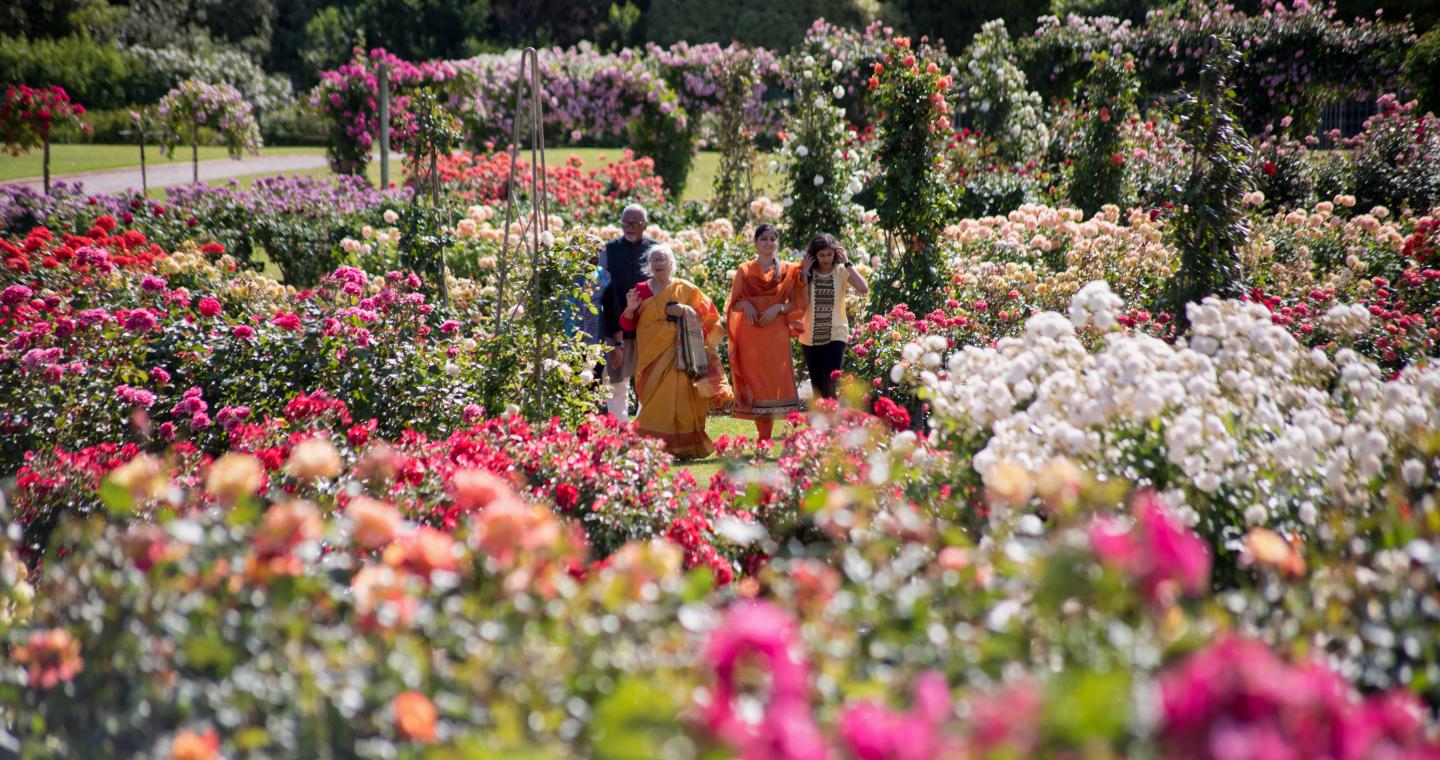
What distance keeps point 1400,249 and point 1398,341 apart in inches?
105

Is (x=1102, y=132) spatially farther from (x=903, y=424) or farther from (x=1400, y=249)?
(x=903, y=424)

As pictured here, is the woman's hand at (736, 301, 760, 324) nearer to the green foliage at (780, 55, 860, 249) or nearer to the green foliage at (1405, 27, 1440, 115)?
the green foliage at (780, 55, 860, 249)

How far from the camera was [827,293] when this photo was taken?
6.69 m

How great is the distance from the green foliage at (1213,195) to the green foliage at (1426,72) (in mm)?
10375

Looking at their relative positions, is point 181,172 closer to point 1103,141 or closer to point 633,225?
point 1103,141

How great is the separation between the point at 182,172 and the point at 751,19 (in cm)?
2119

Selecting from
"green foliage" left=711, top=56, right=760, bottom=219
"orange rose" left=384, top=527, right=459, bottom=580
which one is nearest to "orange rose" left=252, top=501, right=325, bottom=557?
"orange rose" left=384, top=527, right=459, bottom=580

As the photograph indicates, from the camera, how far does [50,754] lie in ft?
6.16

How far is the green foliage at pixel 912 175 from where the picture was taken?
795 centimetres

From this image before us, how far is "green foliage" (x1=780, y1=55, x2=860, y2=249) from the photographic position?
9.03m

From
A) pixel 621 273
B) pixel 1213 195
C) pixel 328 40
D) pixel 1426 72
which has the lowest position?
pixel 621 273

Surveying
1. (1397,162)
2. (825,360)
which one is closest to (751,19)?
(1397,162)

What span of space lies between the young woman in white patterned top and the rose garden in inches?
9.3

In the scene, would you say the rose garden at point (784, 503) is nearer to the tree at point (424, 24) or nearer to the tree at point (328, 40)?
the tree at point (328, 40)
